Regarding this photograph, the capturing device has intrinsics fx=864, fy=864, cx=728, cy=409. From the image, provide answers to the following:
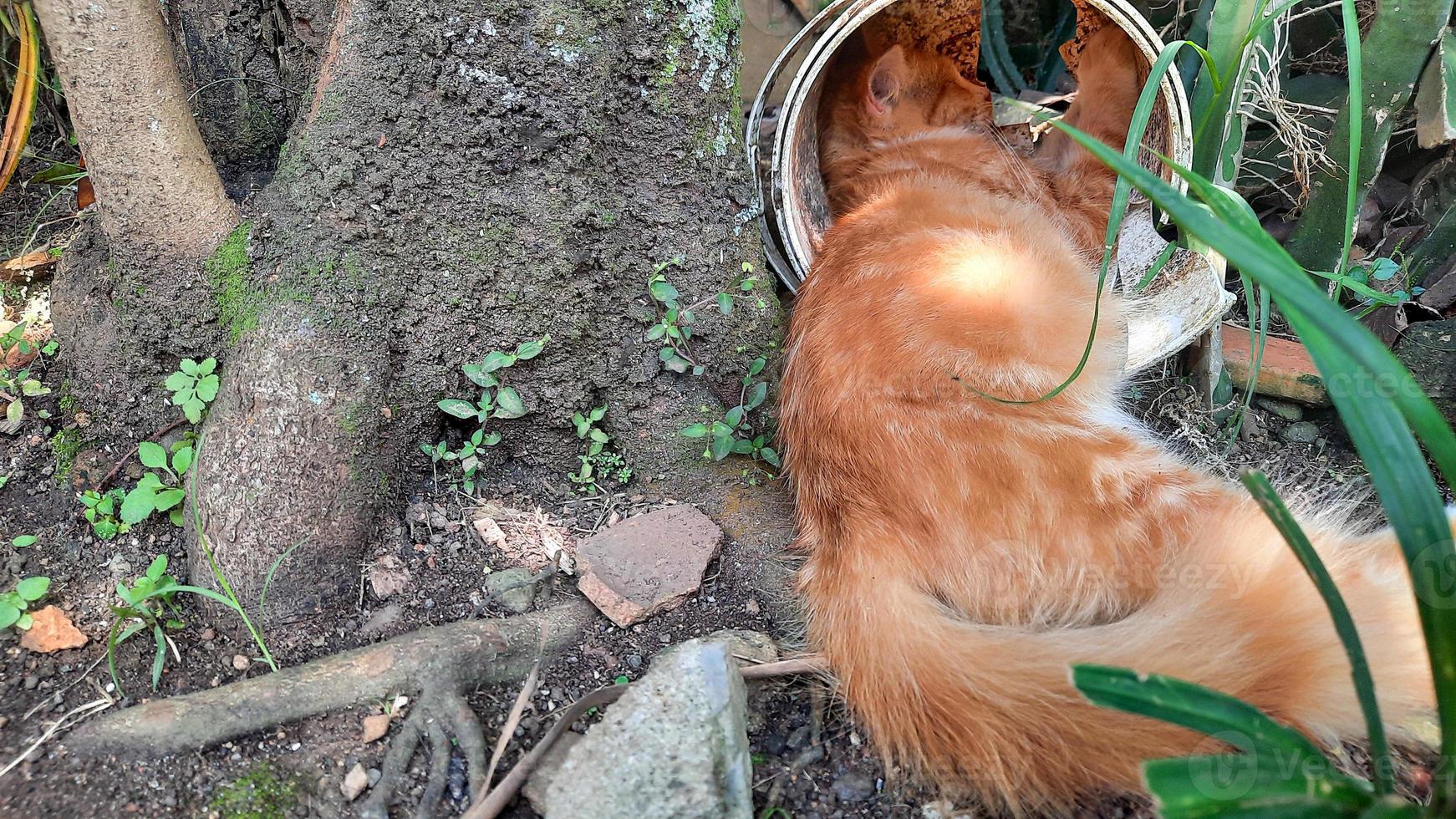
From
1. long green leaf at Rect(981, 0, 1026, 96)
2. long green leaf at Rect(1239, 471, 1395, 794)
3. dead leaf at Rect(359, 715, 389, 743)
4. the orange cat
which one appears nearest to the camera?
long green leaf at Rect(1239, 471, 1395, 794)

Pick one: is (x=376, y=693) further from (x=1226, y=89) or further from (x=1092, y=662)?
(x=1226, y=89)

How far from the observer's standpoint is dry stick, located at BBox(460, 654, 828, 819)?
142cm

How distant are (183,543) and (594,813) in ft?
3.50

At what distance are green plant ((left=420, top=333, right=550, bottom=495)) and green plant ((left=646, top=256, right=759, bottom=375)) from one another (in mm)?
255

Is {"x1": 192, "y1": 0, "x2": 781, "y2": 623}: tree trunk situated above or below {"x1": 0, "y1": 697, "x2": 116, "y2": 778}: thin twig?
above

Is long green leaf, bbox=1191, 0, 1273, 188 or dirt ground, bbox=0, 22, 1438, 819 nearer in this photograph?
dirt ground, bbox=0, 22, 1438, 819

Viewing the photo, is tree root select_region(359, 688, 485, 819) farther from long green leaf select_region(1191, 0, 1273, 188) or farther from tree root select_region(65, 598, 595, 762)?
long green leaf select_region(1191, 0, 1273, 188)

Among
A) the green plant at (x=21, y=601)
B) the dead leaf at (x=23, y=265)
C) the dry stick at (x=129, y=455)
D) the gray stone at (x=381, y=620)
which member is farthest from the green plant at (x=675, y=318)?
the dead leaf at (x=23, y=265)

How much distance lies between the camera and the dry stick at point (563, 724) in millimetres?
1416

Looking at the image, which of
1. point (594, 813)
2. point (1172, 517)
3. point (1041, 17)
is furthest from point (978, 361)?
point (1041, 17)

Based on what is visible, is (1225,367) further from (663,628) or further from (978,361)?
(663,628)

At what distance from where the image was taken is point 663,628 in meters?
1.78

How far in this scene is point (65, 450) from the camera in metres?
1.85

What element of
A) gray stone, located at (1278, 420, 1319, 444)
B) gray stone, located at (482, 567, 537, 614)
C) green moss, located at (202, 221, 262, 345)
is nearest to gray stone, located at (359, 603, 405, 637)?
gray stone, located at (482, 567, 537, 614)
